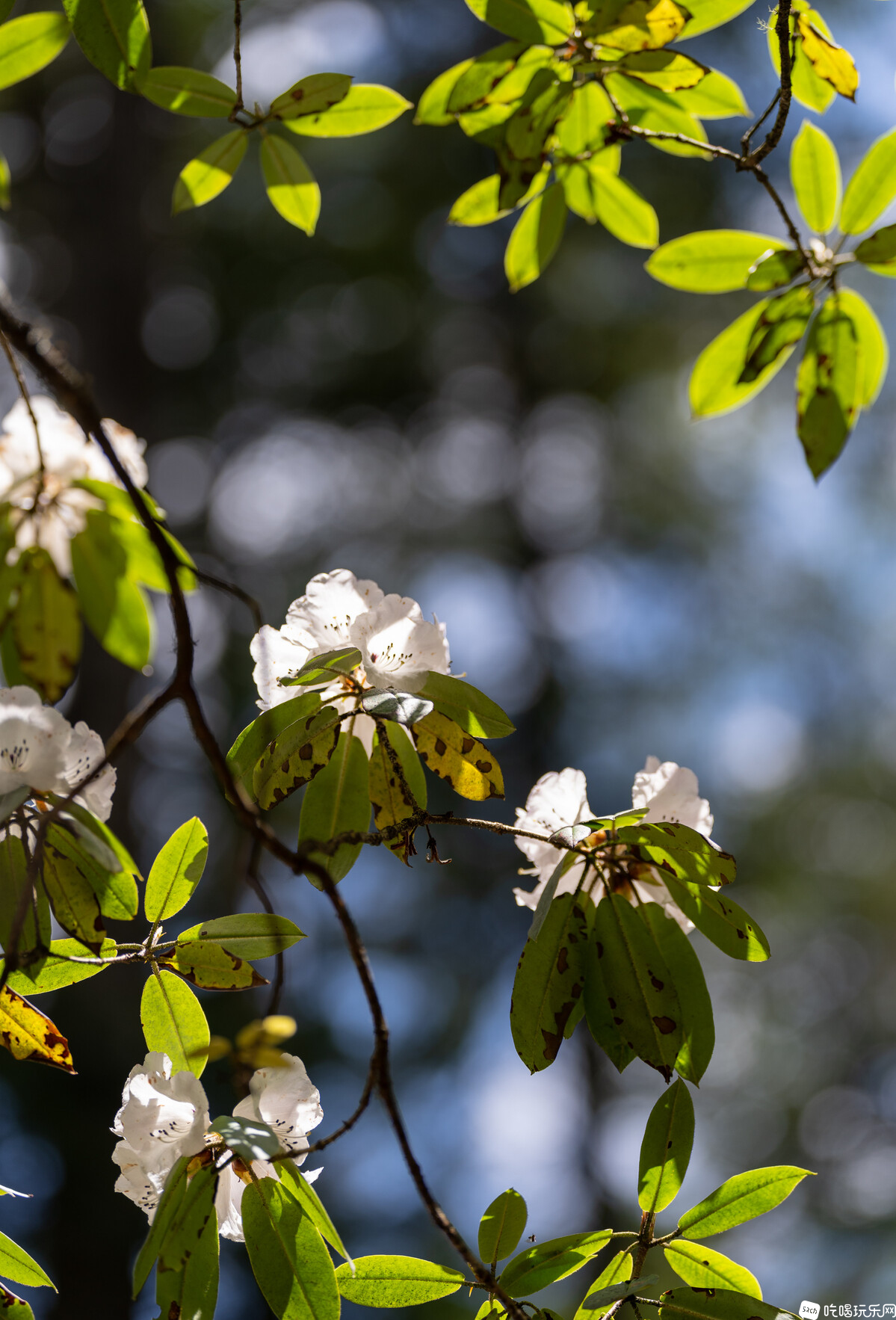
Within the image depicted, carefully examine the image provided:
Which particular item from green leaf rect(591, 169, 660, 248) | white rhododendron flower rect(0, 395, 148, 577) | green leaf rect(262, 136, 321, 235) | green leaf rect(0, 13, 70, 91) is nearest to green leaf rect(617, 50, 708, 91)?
green leaf rect(591, 169, 660, 248)

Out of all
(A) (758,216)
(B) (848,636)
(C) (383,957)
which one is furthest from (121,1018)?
(A) (758,216)

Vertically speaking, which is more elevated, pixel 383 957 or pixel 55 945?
pixel 55 945

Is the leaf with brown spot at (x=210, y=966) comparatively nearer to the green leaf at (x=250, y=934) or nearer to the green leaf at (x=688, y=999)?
the green leaf at (x=250, y=934)

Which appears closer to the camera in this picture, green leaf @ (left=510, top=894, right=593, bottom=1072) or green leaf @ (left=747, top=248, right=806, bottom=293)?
green leaf @ (left=510, top=894, right=593, bottom=1072)

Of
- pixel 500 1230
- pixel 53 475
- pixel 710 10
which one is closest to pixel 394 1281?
pixel 500 1230

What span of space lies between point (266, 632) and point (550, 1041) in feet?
1.04

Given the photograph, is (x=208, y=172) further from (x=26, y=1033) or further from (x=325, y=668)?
(x=26, y=1033)

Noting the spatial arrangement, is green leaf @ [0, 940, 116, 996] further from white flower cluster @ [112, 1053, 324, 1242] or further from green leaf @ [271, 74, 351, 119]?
green leaf @ [271, 74, 351, 119]

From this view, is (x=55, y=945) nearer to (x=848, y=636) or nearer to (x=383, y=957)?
(x=383, y=957)

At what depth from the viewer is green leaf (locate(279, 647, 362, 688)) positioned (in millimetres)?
568

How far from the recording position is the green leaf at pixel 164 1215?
452 millimetres

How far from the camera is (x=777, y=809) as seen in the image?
354 centimetres

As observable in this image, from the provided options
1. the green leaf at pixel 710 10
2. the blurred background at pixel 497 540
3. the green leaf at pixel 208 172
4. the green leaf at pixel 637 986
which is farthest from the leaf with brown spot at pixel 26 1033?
the blurred background at pixel 497 540

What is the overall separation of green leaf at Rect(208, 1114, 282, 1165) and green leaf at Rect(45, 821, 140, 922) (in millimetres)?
133
